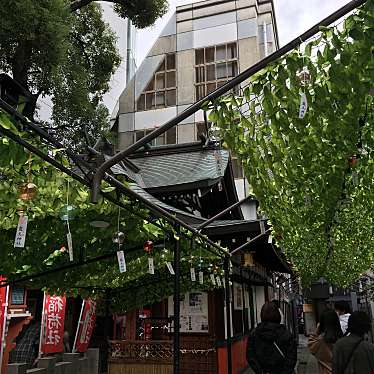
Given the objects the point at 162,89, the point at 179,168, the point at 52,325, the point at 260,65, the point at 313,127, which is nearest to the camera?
the point at 260,65

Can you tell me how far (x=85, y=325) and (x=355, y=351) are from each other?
7.44 meters

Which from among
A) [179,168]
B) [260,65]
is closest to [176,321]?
[260,65]

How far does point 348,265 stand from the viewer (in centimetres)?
1405

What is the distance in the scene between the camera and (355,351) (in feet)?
15.0

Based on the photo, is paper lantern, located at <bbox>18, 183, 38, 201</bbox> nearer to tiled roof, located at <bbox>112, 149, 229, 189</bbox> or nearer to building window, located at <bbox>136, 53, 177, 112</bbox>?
tiled roof, located at <bbox>112, 149, 229, 189</bbox>

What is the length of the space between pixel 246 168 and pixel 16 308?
21.7 ft

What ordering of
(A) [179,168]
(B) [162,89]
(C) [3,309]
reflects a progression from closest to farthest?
(C) [3,309]
(A) [179,168]
(B) [162,89]

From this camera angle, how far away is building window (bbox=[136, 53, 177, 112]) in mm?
Answer: 25203

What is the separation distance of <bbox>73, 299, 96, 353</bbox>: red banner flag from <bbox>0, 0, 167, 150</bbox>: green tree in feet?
15.4

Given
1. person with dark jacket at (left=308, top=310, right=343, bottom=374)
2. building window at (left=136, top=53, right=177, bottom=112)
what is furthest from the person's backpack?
building window at (left=136, top=53, right=177, bottom=112)

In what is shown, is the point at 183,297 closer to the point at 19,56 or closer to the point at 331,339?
the point at 331,339

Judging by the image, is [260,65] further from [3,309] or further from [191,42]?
[191,42]

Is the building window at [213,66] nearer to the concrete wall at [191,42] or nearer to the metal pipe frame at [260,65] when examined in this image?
the concrete wall at [191,42]

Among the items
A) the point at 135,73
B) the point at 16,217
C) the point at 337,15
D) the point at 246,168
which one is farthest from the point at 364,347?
the point at 135,73
